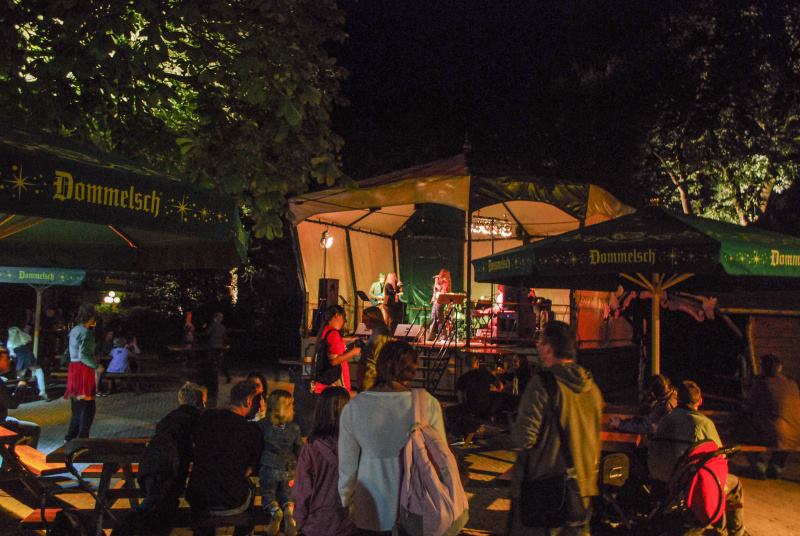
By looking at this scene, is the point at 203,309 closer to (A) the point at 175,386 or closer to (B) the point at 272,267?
(B) the point at 272,267

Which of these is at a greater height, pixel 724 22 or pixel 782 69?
pixel 724 22

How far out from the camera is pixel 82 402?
8.25 meters

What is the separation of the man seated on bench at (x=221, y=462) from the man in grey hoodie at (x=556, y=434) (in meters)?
1.80

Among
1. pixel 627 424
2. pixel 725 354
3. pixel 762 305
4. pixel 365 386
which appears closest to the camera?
pixel 365 386

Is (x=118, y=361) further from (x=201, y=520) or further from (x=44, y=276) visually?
(x=201, y=520)

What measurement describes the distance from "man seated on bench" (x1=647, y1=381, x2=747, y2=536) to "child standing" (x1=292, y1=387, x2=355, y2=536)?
2527 millimetres

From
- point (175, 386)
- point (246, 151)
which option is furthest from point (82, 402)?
point (175, 386)

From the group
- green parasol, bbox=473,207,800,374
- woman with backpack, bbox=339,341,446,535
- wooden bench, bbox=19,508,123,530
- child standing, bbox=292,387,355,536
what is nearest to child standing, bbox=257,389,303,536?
child standing, bbox=292,387,355,536

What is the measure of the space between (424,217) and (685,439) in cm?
A: 1445

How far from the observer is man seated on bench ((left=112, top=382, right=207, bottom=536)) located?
3.93 metres

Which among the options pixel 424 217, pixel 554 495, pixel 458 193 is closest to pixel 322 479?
pixel 554 495

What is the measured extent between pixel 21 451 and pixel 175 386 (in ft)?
34.4

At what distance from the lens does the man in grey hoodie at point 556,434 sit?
128 inches

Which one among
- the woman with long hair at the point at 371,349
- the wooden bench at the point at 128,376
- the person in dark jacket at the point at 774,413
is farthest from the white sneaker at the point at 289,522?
the wooden bench at the point at 128,376
